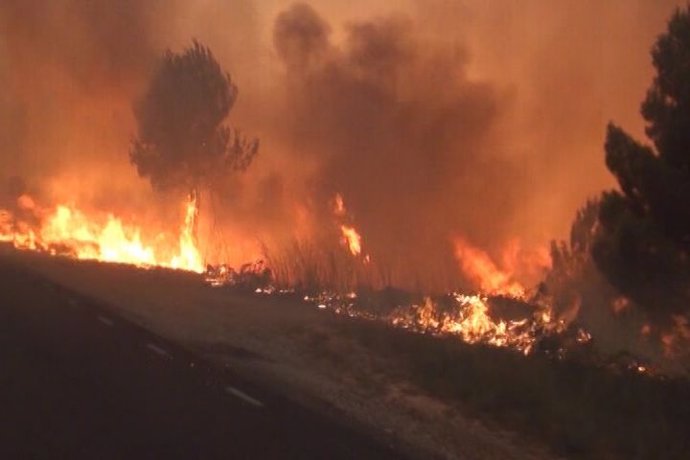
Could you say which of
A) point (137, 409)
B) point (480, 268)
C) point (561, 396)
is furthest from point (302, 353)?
point (480, 268)

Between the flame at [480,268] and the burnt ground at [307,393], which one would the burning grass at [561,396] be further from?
the flame at [480,268]

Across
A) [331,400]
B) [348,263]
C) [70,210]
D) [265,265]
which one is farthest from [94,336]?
[70,210]

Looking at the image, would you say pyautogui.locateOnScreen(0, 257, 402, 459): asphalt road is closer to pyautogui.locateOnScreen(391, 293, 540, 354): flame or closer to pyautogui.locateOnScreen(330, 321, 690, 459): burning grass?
pyautogui.locateOnScreen(330, 321, 690, 459): burning grass

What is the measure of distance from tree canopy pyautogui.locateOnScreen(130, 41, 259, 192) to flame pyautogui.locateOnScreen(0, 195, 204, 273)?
1.82 m

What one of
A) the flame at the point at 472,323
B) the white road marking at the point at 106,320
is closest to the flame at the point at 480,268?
the flame at the point at 472,323

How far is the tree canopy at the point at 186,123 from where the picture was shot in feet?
141

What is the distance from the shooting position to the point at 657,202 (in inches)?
563

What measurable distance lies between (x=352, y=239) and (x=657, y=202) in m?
30.9

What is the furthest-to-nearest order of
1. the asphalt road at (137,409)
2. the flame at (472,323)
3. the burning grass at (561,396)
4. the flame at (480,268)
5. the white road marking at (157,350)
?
the flame at (480,268)
the flame at (472,323)
the white road marking at (157,350)
the burning grass at (561,396)
the asphalt road at (137,409)

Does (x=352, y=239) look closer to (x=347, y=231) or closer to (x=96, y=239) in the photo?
(x=347, y=231)

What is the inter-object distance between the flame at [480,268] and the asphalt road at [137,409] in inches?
1074

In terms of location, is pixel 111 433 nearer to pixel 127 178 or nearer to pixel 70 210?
pixel 70 210

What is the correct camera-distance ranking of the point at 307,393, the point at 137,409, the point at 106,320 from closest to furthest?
the point at 137,409, the point at 307,393, the point at 106,320

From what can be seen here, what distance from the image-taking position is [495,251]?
45.1 m
